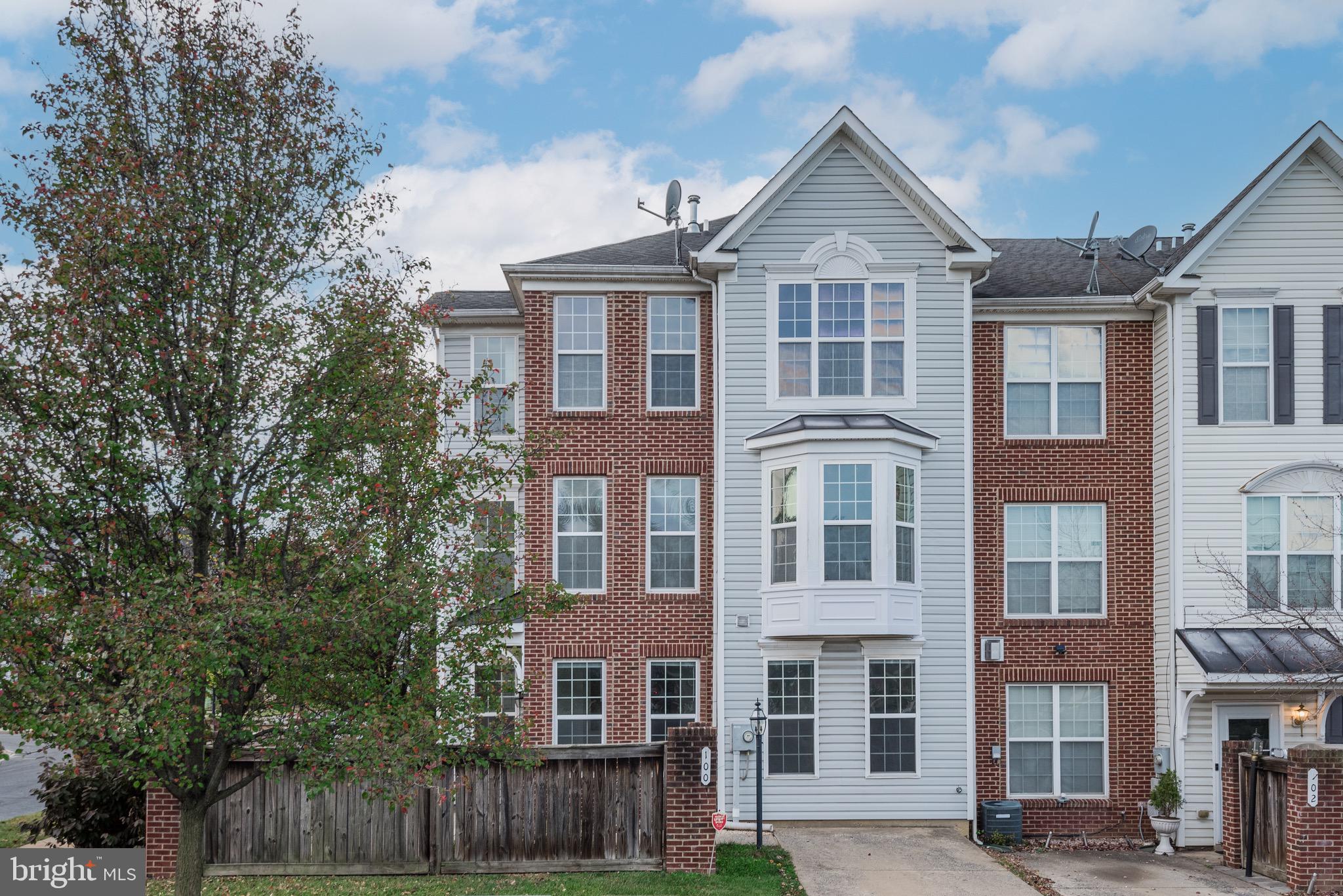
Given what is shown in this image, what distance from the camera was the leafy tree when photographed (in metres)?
9.84

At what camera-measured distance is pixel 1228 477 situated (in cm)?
1903

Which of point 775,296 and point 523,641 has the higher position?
point 775,296

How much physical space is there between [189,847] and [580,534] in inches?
362

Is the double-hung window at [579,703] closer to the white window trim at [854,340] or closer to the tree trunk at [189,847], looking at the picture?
the white window trim at [854,340]

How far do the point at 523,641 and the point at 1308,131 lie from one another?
1441cm

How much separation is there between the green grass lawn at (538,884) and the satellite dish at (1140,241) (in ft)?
40.0

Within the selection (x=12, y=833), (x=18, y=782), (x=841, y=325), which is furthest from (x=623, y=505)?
(x=18, y=782)

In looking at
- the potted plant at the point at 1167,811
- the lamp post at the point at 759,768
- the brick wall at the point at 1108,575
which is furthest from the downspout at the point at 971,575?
the lamp post at the point at 759,768

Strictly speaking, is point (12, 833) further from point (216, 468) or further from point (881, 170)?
point (881, 170)

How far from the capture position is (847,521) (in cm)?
1864

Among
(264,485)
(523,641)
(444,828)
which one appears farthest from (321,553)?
(523,641)

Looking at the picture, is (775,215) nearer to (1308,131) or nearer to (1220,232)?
(1220,232)

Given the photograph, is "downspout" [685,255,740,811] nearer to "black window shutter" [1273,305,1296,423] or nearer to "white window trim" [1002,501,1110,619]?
"white window trim" [1002,501,1110,619]

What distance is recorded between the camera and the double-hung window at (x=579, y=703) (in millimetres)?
19547
